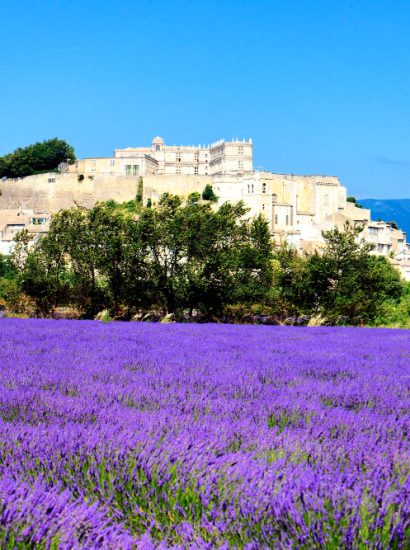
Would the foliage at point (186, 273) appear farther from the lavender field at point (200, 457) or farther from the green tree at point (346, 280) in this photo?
the lavender field at point (200, 457)

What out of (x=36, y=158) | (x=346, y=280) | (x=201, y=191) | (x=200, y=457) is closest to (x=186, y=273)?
(x=346, y=280)

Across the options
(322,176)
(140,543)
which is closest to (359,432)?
(140,543)

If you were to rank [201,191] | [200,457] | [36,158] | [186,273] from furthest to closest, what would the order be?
[36,158] < [201,191] < [186,273] < [200,457]

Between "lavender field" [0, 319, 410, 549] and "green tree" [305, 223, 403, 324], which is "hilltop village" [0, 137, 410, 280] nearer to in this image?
"green tree" [305, 223, 403, 324]

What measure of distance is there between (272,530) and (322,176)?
87.1m

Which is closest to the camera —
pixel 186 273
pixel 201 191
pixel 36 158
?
pixel 186 273

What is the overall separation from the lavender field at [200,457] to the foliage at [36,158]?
87.9 m

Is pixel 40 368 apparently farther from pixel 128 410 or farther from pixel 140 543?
pixel 140 543

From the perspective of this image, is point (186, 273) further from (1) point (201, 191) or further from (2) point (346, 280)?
(1) point (201, 191)

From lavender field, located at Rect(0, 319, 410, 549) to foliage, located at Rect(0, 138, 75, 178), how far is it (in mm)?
87919

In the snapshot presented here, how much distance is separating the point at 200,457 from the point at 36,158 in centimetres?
9219

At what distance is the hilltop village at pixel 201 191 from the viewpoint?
76875 millimetres

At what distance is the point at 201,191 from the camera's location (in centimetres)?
7994

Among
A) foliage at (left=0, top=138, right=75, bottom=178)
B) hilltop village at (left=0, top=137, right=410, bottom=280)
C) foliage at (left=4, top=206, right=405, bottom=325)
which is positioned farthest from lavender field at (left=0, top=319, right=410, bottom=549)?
foliage at (left=0, top=138, right=75, bottom=178)
